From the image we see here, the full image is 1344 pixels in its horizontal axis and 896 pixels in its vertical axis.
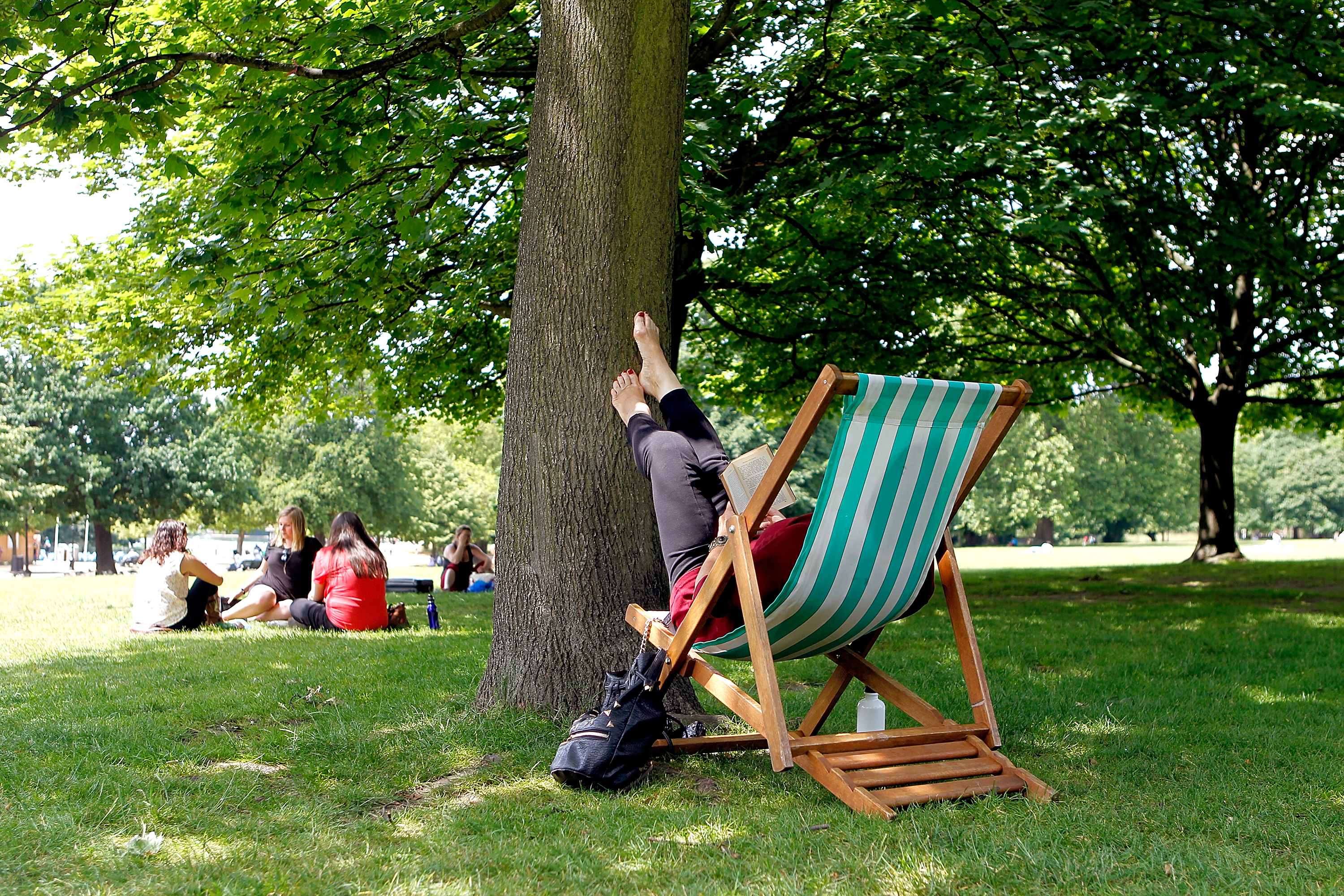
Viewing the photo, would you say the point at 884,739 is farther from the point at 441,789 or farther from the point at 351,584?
the point at 351,584

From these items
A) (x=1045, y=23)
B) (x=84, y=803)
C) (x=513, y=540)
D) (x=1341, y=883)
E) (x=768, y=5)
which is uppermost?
(x=768, y=5)

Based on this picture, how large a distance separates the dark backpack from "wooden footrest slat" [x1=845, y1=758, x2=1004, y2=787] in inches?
29.7

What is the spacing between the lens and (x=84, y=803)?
3369mm

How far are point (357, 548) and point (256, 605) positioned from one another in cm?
151

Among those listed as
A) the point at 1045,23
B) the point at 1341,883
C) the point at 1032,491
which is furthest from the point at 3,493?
the point at 1032,491

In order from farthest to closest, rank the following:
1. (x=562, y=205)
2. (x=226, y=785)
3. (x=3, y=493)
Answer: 1. (x=3, y=493)
2. (x=562, y=205)
3. (x=226, y=785)

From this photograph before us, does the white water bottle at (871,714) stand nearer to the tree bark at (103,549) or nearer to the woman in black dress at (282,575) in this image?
the woman in black dress at (282,575)

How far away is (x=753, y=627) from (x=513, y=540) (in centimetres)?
159

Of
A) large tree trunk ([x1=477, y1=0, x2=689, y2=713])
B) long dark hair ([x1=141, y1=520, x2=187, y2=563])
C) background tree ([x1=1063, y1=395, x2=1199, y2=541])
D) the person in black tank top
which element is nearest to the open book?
large tree trunk ([x1=477, y1=0, x2=689, y2=713])

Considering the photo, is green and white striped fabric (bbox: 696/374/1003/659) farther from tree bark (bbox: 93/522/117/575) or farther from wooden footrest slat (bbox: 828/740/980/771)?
tree bark (bbox: 93/522/117/575)

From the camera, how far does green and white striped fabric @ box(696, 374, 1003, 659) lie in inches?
134

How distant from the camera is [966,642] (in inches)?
158

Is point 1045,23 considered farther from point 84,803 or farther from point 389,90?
point 84,803

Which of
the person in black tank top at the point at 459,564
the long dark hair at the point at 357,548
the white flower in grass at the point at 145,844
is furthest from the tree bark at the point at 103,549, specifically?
the white flower in grass at the point at 145,844
